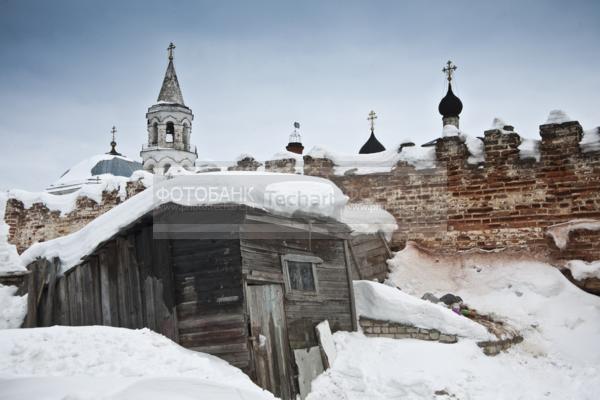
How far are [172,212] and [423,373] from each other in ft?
13.1

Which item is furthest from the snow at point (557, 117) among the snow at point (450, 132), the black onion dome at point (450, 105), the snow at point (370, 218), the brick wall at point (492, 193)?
the black onion dome at point (450, 105)

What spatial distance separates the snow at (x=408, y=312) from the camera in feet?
28.2

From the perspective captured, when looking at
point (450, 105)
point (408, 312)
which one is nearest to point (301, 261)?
point (408, 312)

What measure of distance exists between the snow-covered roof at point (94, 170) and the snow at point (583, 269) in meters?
27.9

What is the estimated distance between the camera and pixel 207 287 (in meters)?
7.00

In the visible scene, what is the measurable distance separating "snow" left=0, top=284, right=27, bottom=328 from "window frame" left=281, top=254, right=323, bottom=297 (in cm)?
399

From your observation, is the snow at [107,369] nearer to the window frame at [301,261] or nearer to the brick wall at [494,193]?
the window frame at [301,261]

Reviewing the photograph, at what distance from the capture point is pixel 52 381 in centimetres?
463

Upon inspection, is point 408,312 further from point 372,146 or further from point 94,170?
point 94,170

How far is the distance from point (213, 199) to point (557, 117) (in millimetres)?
8011

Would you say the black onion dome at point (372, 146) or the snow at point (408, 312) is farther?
the black onion dome at point (372, 146)

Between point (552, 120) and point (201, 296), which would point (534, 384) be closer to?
point (201, 296)

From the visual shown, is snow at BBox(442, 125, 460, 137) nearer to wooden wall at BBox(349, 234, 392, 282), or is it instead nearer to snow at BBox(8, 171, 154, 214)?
wooden wall at BBox(349, 234, 392, 282)

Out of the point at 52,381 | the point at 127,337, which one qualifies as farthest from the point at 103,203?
the point at 52,381
